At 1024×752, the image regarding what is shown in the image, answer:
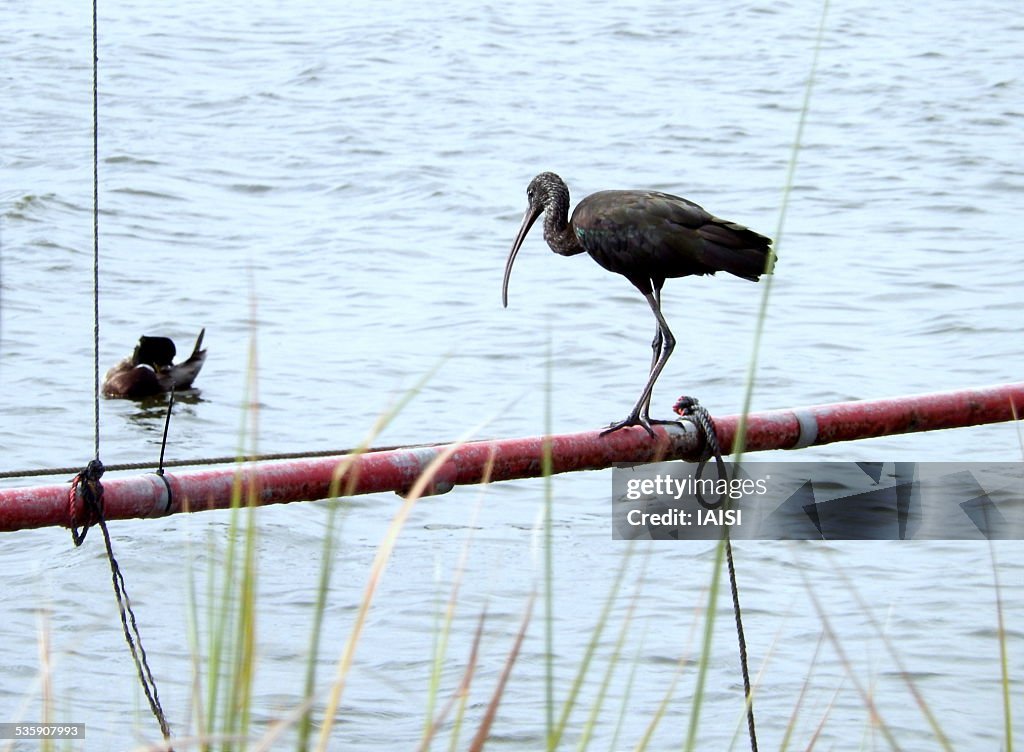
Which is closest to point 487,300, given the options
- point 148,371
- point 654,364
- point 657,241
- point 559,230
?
point 148,371

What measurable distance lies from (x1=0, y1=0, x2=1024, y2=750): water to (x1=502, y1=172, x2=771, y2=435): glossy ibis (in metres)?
0.87

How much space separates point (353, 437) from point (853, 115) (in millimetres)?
12400

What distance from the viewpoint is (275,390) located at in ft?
36.8

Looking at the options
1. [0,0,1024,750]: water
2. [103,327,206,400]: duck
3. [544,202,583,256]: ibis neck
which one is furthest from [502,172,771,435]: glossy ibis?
[103,327,206,400]: duck

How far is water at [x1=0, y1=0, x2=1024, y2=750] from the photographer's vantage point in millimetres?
6375

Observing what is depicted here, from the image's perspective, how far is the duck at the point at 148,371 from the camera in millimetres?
11406

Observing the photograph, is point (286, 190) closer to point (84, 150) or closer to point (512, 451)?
point (84, 150)

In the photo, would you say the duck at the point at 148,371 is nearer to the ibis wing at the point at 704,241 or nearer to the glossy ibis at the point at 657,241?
the glossy ibis at the point at 657,241

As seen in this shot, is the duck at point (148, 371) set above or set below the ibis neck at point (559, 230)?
below

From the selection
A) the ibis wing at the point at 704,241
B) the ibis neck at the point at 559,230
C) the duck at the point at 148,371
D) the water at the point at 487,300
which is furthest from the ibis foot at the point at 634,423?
the duck at the point at 148,371

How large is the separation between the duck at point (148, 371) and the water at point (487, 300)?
221mm

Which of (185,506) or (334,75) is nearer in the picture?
(185,506)

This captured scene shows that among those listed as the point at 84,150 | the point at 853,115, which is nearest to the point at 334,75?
the point at 84,150

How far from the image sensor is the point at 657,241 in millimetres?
4680
